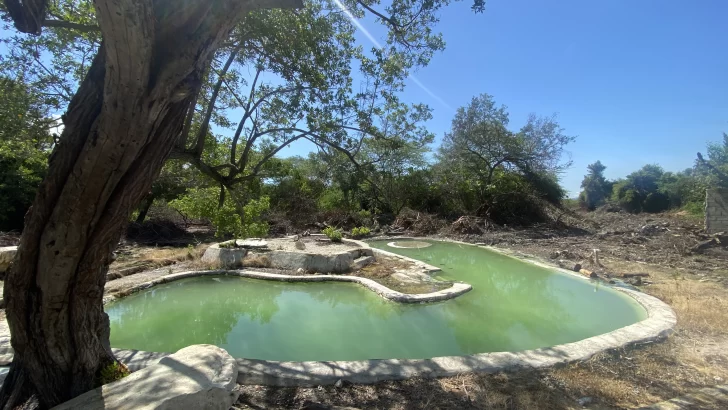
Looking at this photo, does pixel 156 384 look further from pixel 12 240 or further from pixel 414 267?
pixel 12 240

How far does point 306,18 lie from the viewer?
4.89 metres

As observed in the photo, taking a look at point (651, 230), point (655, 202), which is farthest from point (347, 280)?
point (655, 202)

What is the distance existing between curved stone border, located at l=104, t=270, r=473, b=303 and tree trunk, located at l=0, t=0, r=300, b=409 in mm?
4526

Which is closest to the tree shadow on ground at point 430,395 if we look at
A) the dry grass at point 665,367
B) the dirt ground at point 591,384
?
the dirt ground at point 591,384

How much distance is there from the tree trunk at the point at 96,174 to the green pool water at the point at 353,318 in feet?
7.55

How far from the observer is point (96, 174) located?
2.02m

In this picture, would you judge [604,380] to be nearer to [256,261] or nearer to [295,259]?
[295,259]

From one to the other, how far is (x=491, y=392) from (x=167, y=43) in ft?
11.5

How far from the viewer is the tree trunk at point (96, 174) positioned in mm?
1865

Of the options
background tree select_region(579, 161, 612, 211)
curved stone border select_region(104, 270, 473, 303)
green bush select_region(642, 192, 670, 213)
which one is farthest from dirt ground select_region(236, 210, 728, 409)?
background tree select_region(579, 161, 612, 211)

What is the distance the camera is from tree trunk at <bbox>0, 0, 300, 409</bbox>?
1.87 m

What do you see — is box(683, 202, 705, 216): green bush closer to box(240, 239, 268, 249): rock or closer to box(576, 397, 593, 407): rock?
box(576, 397, 593, 407): rock

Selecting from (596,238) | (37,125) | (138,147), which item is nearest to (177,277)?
(37,125)

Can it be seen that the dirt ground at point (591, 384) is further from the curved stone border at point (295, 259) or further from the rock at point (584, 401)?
the curved stone border at point (295, 259)
